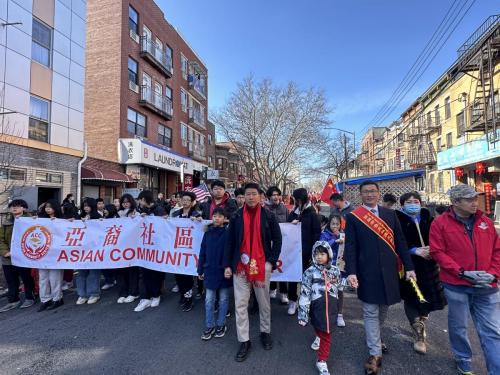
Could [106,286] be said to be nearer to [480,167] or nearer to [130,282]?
[130,282]

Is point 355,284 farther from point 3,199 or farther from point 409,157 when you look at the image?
point 409,157

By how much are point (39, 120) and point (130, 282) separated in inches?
419

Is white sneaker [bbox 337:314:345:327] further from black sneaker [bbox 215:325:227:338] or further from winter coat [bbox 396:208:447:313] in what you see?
black sneaker [bbox 215:325:227:338]

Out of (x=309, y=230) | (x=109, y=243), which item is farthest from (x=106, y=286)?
(x=309, y=230)

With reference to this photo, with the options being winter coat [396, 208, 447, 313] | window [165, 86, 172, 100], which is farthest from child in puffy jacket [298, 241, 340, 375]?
window [165, 86, 172, 100]

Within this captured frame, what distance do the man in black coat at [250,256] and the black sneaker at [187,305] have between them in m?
1.81

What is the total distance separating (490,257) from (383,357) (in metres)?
1.66

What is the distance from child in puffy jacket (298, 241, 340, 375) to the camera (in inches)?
129

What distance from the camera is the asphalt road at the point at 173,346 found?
3393 mm

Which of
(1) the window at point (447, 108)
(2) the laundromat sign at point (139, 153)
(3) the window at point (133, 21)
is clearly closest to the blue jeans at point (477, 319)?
(2) the laundromat sign at point (139, 153)

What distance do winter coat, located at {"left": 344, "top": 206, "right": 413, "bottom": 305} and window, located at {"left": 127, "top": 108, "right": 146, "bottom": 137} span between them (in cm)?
1900

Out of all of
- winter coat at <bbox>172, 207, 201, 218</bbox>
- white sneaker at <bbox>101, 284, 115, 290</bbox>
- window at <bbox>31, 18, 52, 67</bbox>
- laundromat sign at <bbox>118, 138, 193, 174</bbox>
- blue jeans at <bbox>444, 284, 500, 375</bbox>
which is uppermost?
window at <bbox>31, 18, 52, 67</bbox>

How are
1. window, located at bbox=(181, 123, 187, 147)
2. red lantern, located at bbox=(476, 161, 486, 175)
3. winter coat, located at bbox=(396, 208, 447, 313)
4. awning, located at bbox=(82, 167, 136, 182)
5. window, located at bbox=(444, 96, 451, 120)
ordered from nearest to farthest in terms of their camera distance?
winter coat, located at bbox=(396, 208, 447, 313) → awning, located at bbox=(82, 167, 136, 182) → red lantern, located at bbox=(476, 161, 486, 175) → window, located at bbox=(444, 96, 451, 120) → window, located at bbox=(181, 123, 187, 147)

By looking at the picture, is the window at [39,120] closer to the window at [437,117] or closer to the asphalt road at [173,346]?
the asphalt road at [173,346]
